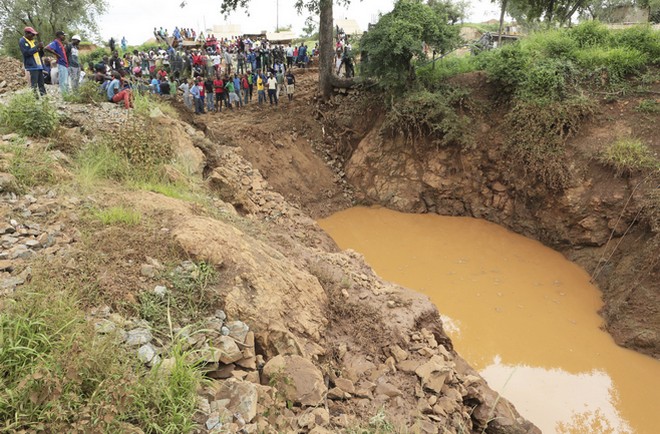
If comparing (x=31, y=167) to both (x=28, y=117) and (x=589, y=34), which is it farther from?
(x=589, y=34)

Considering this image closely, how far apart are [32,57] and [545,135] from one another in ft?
35.8

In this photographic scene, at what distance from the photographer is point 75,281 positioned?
11.5 ft

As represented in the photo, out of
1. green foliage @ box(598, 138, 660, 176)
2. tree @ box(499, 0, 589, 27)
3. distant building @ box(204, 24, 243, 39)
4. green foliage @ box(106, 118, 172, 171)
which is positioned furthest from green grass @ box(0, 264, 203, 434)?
distant building @ box(204, 24, 243, 39)

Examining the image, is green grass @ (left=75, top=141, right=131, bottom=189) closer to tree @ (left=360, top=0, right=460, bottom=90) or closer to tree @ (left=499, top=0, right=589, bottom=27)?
tree @ (left=360, top=0, right=460, bottom=90)

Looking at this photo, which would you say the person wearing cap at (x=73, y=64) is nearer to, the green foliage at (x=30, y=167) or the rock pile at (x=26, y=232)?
the green foliage at (x=30, y=167)

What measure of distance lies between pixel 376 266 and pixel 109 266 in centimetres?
660

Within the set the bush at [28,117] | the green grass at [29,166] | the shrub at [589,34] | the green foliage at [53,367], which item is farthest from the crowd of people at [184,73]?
the shrub at [589,34]

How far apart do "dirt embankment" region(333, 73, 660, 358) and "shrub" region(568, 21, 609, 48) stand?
2167mm

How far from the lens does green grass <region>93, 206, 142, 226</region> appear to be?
4500 millimetres

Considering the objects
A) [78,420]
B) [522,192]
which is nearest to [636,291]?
[522,192]

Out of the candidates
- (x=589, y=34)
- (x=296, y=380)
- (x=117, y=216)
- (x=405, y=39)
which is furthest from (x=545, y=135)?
(x=117, y=216)

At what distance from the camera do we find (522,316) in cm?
823

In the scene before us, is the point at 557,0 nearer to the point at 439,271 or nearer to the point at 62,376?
the point at 439,271

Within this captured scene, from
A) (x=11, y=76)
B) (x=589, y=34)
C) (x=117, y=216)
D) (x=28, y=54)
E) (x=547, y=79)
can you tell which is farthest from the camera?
(x=589, y=34)
